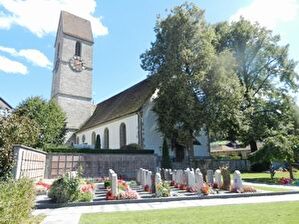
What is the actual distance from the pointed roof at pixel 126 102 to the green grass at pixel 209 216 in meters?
22.9

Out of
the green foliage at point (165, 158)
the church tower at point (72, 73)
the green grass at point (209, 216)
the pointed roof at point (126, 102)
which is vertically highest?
the church tower at point (72, 73)

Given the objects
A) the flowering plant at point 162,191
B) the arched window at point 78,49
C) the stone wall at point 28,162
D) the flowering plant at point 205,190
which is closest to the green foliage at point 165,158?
the stone wall at point 28,162

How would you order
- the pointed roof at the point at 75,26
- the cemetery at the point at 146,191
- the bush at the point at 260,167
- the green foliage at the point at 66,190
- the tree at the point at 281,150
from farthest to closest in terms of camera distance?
1. the pointed roof at the point at 75,26
2. the bush at the point at 260,167
3. the tree at the point at 281,150
4. the cemetery at the point at 146,191
5. the green foliage at the point at 66,190

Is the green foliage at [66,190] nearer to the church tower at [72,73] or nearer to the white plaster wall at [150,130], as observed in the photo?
the white plaster wall at [150,130]

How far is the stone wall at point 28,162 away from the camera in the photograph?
15.5 meters

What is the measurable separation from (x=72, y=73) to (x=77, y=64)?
1.74 metres

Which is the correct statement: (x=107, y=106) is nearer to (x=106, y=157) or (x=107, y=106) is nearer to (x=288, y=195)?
(x=106, y=157)

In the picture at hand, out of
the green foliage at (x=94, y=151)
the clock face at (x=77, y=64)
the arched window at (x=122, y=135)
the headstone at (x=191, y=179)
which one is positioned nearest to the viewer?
the headstone at (x=191, y=179)

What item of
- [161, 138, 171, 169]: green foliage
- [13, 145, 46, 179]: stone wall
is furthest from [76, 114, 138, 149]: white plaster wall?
[13, 145, 46, 179]: stone wall

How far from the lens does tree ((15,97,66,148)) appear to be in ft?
107

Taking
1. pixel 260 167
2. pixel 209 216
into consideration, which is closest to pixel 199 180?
pixel 209 216

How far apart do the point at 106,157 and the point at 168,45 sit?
40.7 ft

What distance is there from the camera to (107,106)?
152ft

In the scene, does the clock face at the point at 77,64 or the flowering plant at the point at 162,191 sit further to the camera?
the clock face at the point at 77,64
